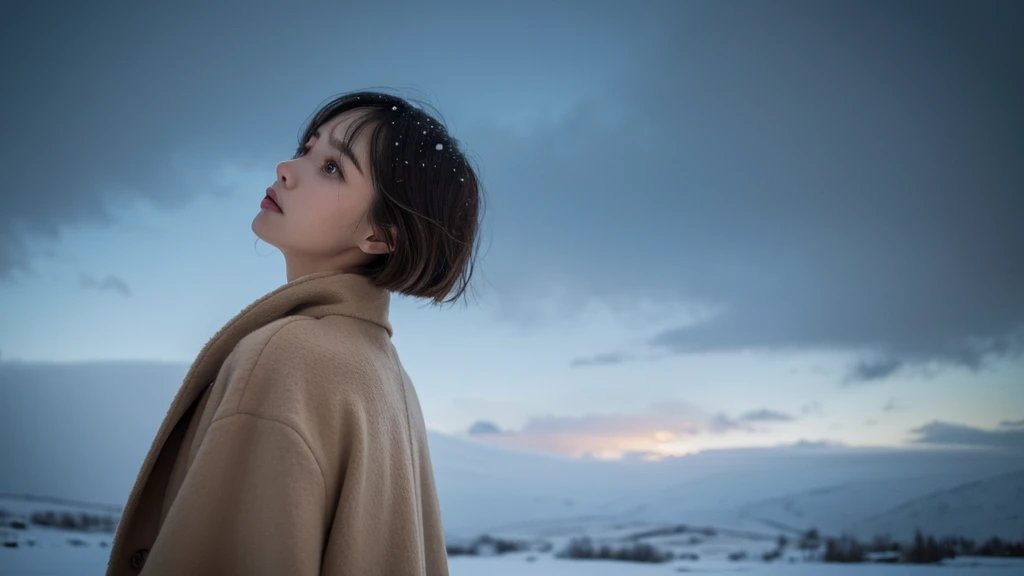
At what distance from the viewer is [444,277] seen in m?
1.16

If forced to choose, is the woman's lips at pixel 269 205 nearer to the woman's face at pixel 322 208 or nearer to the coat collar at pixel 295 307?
the woman's face at pixel 322 208

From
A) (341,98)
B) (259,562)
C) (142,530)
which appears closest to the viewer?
(259,562)

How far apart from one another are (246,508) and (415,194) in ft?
1.65

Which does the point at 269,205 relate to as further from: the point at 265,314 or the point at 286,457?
the point at 286,457

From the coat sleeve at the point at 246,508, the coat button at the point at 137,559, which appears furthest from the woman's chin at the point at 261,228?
the coat button at the point at 137,559

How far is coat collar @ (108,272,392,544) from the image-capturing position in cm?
90

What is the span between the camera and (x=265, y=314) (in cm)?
95

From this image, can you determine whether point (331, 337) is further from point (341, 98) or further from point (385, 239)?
point (341, 98)

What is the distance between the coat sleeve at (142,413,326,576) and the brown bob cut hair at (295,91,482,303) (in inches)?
13.5

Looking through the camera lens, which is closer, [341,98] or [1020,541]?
[341,98]

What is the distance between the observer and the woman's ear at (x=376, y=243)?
1.06m

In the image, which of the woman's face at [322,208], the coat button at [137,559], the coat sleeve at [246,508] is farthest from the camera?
the woman's face at [322,208]

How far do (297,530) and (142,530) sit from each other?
11.3 inches

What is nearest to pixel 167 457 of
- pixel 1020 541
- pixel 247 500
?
pixel 247 500
